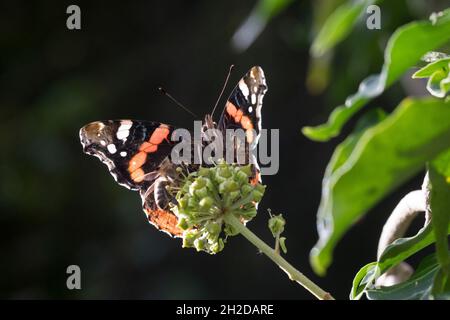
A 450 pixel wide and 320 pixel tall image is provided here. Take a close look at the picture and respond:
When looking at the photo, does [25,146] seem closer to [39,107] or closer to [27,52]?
[39,107]

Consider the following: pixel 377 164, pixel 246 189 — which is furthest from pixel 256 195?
pixel 377 164

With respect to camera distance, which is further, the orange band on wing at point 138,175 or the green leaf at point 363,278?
the orange band on wing at point 138,175

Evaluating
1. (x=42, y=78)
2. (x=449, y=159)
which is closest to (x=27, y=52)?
(x=42, y=78)

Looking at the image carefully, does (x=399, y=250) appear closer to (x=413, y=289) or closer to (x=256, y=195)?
(x=413, y=289)

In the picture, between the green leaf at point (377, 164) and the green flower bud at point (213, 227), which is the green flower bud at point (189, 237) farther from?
the green leaf at point (377, 164)

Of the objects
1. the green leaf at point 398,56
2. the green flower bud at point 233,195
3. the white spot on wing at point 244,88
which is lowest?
the green leaf at point 398,56

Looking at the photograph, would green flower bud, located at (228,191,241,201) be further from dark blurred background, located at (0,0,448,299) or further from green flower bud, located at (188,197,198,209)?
dark blurred background, located at (0,0,448,299)

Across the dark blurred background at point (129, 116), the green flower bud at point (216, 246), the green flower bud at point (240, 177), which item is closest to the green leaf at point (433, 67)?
the green flower bud at point (240, 177)
